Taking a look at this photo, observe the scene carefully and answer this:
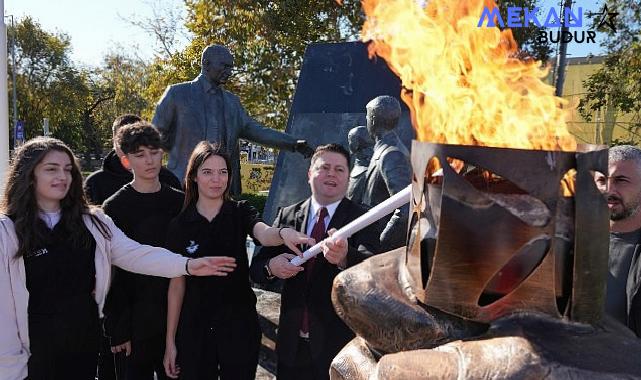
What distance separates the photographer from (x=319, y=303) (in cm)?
282

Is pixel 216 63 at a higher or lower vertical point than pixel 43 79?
lower

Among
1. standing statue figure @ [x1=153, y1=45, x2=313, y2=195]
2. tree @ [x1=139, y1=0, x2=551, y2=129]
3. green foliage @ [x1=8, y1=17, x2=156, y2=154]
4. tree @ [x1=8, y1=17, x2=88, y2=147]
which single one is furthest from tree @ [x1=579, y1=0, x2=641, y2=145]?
tree @ [x1=8, y1=17, x2=88, y2=147]

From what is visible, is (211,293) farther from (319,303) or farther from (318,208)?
(318,208)

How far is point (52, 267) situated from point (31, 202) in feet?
1.03

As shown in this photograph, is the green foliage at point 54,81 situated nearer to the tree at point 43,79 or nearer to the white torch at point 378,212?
the tree at point 43,79

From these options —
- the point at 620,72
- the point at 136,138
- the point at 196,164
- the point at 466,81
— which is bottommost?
the point at 196,164

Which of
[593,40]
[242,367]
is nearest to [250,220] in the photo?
[242,367]

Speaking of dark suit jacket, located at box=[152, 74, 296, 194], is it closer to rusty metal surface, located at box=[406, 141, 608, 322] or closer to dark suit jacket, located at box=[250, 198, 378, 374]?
dark suit jacket, located at box=[250, 198, 378, 374]

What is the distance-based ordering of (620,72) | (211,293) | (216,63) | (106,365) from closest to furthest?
(211,293) → (106,365) → (216,63) → (620,72)

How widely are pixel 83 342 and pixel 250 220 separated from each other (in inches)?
39.2

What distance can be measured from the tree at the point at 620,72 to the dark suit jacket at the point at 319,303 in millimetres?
12304

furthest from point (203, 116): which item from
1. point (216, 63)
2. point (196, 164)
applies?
point (196, 164)

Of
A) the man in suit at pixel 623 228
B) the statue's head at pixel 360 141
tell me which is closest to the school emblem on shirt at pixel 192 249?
the man in suit at pixel 623 228

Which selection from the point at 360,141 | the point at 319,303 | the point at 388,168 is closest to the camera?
the point at 319,303
